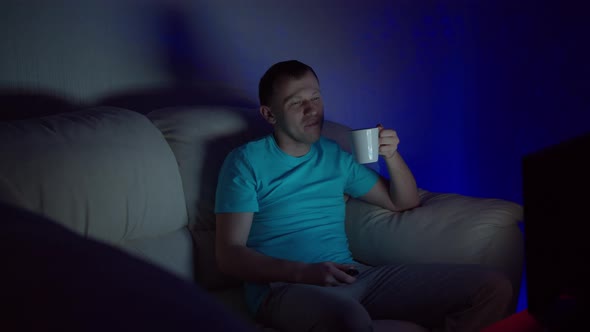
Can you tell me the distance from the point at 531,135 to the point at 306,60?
1.16m

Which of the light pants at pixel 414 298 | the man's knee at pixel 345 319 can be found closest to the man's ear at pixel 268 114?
the light pants at pixel 414 298

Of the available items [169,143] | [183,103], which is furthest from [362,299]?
[183,103]

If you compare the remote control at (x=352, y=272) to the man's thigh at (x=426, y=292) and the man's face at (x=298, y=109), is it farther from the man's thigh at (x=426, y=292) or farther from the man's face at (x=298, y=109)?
the man's face at (x=298, y=109)

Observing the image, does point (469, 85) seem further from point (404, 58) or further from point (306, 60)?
point (306, 60)

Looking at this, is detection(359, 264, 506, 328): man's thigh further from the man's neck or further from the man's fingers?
the man's neck

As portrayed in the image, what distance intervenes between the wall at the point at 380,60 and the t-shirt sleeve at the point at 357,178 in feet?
1.98

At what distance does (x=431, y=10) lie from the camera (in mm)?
2625

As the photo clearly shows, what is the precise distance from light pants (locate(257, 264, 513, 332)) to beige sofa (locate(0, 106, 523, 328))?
0.55 ft

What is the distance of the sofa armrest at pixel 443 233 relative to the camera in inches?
60.3

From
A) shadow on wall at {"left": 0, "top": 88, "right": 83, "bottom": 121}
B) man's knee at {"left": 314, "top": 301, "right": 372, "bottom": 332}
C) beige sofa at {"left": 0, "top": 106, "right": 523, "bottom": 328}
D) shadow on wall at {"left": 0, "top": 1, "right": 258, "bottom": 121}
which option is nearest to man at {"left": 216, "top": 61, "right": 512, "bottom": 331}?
man's knee at {"left": 314, "top": 301, "right": 372, "bottom": 332}

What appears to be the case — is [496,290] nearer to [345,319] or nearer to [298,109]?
[345,319]

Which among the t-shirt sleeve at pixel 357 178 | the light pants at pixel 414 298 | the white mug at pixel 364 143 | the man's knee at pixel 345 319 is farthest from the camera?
the t-shirt sleeve at pixel 357 178

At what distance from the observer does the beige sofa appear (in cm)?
126

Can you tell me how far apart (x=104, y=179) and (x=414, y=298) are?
876 mm
